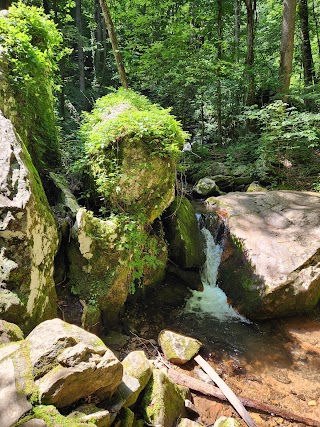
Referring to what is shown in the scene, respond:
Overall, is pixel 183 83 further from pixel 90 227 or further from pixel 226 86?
pixel 90 227

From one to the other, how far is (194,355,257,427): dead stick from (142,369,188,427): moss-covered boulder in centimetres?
74

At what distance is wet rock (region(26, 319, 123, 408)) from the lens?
2268mm

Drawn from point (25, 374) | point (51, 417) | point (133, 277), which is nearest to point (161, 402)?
point (51, 417)

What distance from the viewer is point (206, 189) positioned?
10844 millimetres

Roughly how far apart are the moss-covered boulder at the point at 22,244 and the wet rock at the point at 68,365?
85 cm

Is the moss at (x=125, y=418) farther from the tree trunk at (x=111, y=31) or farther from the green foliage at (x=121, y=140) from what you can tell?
the tree trunk at (x=111, y=31)

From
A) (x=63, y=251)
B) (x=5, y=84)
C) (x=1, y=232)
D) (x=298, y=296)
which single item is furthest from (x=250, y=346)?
(x=5, y=84)

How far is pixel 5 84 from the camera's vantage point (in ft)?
16.2

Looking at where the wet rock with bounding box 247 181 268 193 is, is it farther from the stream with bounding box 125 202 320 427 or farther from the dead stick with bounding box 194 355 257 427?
the dead stick with bounding box 194 355 257 427

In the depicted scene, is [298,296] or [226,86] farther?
[226,86]

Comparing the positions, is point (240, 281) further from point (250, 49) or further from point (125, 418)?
point (250, 49)

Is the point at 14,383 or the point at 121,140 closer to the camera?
the point at 14,383

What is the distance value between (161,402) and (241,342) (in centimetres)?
256

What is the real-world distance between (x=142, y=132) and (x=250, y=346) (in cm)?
422
